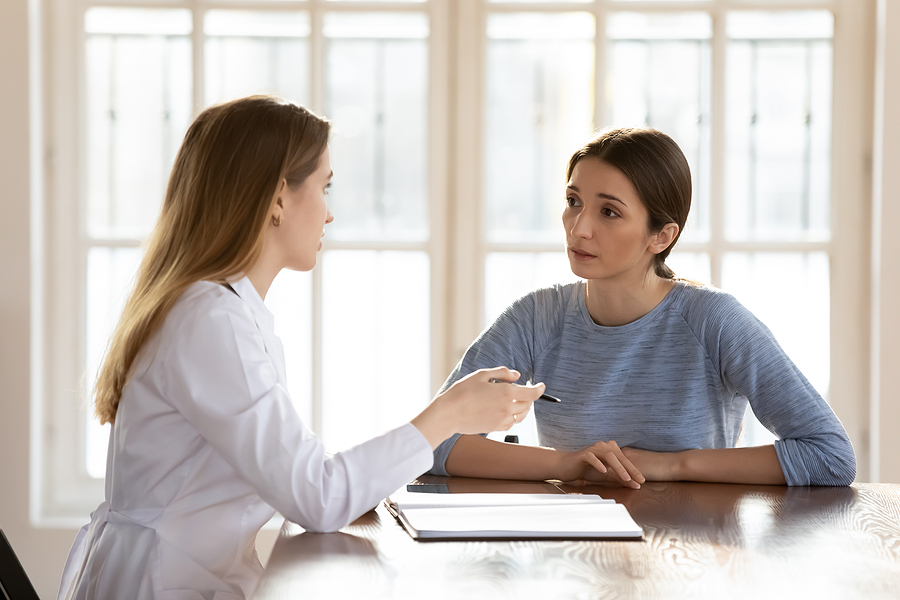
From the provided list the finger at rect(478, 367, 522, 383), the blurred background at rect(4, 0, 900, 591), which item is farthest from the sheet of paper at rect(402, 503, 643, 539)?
the blurred background at rect(4, 0, 900, 591)

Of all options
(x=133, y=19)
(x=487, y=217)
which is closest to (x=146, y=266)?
(x=487, y=217)

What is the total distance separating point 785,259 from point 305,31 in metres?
1.85

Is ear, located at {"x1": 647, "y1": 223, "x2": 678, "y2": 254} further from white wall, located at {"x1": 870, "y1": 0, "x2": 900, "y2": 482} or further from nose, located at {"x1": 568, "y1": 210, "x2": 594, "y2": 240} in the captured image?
white wall, located at {"x1": 870, "y1": 0, "x2": 900, "y2": 482}

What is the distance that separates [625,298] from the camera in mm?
1717

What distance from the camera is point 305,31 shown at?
9.12ft

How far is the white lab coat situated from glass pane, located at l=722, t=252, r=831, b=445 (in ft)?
6.51

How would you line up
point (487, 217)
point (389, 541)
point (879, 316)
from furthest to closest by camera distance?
1. point (487, 217)
2. point (879, 316)
3. point (389, 541)

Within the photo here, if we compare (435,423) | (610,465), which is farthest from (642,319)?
(435,423)

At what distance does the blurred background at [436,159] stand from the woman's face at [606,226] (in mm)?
1107

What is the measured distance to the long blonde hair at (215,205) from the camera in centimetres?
121

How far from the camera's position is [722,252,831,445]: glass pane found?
109 inches

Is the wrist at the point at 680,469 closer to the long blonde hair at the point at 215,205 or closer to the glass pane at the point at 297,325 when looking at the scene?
→ the long blonde hair at the point at 215,205

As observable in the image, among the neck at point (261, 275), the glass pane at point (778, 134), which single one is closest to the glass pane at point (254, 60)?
the glass pane at point (778, 134)

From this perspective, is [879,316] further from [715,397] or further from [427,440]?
[427,440]
